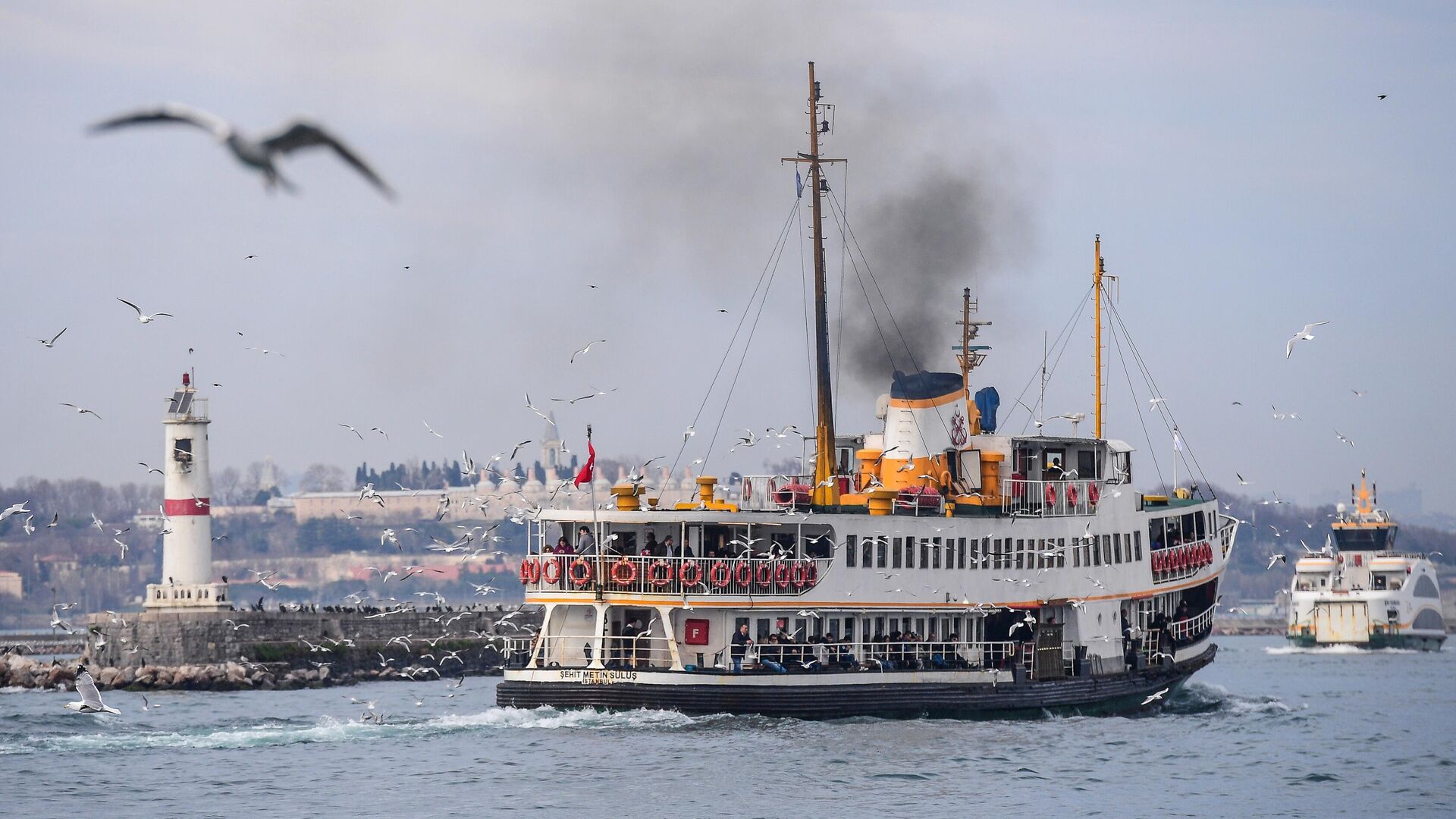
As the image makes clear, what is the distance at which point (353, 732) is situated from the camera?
125 feet

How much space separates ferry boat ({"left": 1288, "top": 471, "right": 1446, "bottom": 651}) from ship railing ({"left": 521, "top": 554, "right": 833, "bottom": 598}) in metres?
63.4

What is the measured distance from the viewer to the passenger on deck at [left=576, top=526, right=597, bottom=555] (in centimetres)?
3910

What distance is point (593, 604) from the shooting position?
3862cm

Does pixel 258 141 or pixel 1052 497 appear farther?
pixel 1052 497

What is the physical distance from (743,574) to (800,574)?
1.22 meters

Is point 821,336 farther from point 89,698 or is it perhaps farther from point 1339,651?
point 1339,651

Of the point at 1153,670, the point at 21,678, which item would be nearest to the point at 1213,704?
the point at 1153,670

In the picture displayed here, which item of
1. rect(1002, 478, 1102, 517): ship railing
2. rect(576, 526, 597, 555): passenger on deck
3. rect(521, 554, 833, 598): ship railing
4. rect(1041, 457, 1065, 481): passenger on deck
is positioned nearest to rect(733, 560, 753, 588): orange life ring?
rect(521, 554, 833, 598): ship railing

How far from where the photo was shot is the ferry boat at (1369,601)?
9588cm

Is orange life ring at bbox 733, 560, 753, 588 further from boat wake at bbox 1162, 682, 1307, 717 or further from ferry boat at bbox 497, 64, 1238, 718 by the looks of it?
boat wake at bbox 1162, 682, 1307, 717

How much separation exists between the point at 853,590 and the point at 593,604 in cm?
538

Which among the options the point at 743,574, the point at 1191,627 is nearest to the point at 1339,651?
the point at 1191,627

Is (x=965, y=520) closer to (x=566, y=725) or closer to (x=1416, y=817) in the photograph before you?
(x=566, y=725)

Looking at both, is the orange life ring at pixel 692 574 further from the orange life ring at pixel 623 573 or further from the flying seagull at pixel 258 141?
the flying seagull at pixel 258 141
